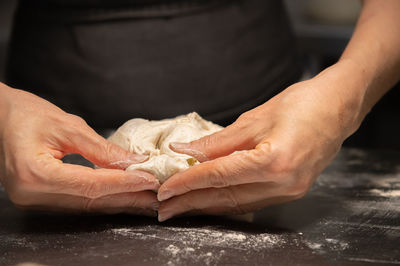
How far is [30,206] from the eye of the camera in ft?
4.19

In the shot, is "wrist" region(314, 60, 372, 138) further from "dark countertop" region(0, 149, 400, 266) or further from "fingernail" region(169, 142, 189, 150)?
"fingernail" region(169, 142, 189, 150)

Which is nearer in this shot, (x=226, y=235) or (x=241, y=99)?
(x=226, y=235)

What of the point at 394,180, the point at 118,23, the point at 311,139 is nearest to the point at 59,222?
the point at 311,139

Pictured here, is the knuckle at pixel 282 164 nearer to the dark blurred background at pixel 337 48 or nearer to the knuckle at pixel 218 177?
the knuckle at pixel 218 177

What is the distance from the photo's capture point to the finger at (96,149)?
50.0 inches

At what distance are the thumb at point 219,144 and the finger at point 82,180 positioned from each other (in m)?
0.15

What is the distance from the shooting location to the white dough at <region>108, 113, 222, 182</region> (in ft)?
4.23

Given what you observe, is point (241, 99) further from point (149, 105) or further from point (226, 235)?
point (226, 235)

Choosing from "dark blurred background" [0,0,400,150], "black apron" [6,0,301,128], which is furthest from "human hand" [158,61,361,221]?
"dark blurred background" [0,0,400,150]

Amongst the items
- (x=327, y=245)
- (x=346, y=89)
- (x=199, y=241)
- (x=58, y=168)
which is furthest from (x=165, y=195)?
(x=346, y=89)

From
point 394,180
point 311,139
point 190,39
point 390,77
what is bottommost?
point 394,180

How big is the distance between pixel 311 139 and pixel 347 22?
232cm

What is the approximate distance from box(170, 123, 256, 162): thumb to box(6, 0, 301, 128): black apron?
0.63 meters

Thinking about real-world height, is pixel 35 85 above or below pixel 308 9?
below
